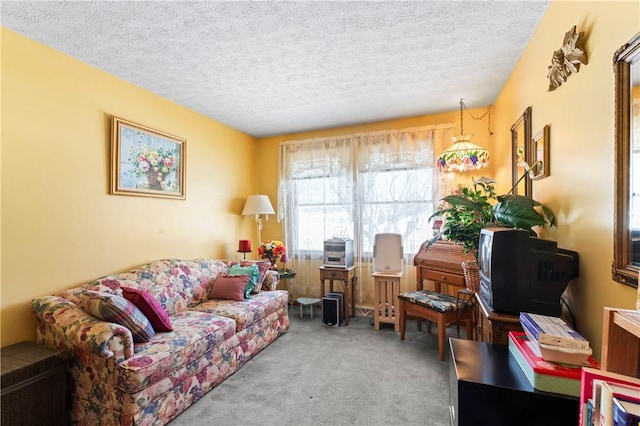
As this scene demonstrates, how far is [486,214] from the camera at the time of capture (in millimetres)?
1918

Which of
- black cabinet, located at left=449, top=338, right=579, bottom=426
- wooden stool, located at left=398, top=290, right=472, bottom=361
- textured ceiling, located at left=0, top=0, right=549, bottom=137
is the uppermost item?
textured ceiling, located at left=0, top=0, right=549, bottom=137

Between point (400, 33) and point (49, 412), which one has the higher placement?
point (400, 33)

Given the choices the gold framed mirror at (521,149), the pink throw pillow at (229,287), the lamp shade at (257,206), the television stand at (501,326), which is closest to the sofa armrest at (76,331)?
the pink throw pillow at (229,287)

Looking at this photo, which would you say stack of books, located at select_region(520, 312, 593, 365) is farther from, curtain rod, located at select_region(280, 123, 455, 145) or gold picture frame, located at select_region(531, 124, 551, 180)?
curtain rod, located at select_region(280, 123, 455, 145)

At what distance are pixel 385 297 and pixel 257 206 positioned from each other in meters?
2.04

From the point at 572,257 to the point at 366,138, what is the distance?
9.47ft

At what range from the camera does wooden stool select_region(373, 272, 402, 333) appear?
3.42 meters

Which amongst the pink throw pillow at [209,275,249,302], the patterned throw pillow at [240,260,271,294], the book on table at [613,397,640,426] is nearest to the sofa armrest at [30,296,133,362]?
the pink throw pillow at [209,275,249,302]

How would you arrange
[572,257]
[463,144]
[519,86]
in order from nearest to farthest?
[572,257] < [519,86] < [463,144]

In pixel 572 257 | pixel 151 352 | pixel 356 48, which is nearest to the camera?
pixel 572 257

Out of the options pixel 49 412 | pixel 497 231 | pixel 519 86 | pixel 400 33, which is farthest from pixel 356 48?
pixel 49 412

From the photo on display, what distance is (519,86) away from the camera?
7.80ft

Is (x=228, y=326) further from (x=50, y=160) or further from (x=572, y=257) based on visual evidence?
(x=572, y=257)

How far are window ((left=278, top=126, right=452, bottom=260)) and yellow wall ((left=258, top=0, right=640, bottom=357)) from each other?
1.67m
